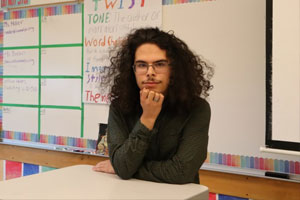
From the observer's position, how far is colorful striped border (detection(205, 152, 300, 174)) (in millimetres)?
1674

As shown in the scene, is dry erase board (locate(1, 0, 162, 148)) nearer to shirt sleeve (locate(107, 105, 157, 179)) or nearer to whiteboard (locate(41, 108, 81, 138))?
whiteboard (locate(41, 108, 81, 138))

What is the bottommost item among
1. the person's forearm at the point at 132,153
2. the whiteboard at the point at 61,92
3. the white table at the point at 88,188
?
the white table at the point at 88,188

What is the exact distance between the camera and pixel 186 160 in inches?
41.6

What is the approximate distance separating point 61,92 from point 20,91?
0.40 meters

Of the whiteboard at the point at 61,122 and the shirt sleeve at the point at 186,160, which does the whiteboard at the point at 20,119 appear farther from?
the shirt sleeve at the point at 186,160

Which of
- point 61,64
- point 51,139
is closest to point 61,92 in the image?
point 61,64

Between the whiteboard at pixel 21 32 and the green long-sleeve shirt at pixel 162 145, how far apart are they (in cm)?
158

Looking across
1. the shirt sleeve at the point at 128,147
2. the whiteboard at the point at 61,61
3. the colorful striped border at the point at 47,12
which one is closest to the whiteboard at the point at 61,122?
the whiteboard at the point at 61,61

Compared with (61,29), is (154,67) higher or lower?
lower

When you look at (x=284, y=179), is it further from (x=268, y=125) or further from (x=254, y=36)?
(x=254, y=36)

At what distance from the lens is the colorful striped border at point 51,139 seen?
2.35 meters

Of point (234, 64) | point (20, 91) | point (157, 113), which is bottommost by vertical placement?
point (157, 113)

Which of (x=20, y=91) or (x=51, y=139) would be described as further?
(x=20, y=91)

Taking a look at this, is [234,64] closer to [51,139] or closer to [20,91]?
[51,139]
